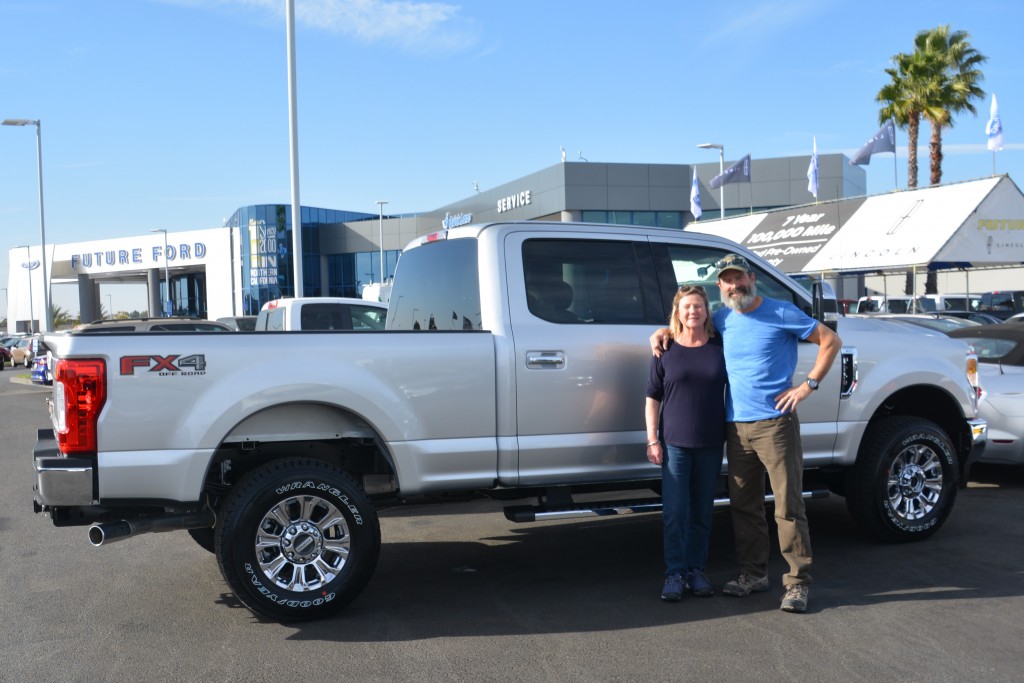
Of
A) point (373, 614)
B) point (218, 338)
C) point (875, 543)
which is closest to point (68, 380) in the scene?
point (218, 338)

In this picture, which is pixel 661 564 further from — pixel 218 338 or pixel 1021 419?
pixel 1021 419

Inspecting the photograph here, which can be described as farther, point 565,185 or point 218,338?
point 565,185

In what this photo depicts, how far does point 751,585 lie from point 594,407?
4.58 feet

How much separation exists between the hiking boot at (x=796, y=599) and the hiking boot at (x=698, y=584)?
45 cm

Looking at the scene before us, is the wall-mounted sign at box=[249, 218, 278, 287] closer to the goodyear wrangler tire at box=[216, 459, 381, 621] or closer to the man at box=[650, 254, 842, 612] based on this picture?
the goodyear wrangler tire at box=[216, 459, 381, 621]

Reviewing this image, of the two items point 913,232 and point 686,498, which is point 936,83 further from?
point 686,498

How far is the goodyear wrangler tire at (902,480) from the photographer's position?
6.49 metres

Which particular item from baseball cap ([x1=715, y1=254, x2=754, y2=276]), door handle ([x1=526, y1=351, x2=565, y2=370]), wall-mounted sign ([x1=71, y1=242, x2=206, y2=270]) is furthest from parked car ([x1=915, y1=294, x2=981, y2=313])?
wall-mounted sign ([x1=71, y1=242, x2=206, y2=270])

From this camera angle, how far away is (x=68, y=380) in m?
4.67

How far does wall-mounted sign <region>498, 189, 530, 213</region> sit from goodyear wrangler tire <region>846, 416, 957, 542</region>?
1514 inches

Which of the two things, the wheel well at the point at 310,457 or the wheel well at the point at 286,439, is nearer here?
the wheel well at the point at 286,439

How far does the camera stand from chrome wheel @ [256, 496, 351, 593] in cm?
501

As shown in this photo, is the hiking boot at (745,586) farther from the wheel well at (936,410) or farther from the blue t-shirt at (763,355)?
the wheel well at (936,410)

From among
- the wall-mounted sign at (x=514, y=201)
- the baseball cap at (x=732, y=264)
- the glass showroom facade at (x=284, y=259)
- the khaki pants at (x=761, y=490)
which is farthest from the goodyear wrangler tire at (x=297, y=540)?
the glass showroom facade at (x=284, y=259)
